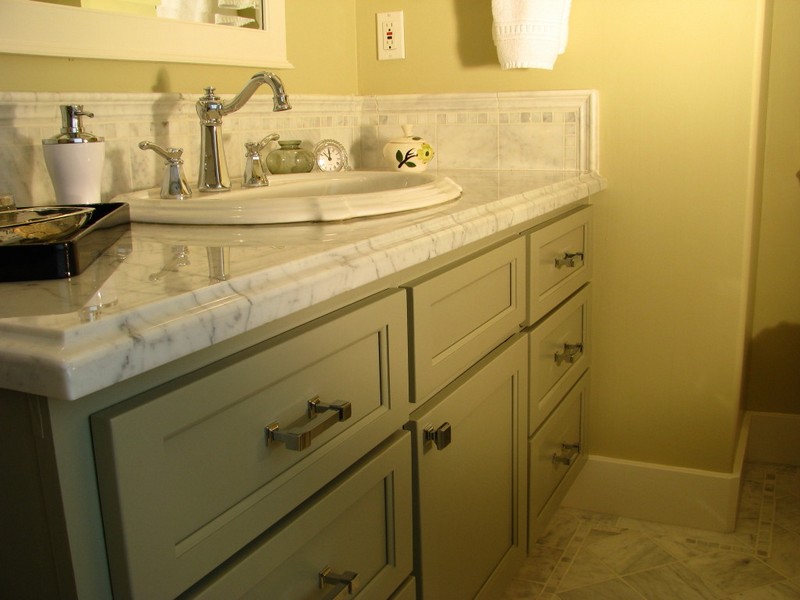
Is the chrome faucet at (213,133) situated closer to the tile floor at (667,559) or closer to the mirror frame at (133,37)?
the mirror frame at (133,37)

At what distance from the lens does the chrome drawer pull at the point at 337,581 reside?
918 millimetres

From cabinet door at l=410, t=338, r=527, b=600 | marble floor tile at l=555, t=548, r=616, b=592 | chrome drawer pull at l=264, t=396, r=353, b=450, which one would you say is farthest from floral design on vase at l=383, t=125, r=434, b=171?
chrome drawer pull at l=264, t=396, r=353, b=450

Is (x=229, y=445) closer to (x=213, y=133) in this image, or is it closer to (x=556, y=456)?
(x=213, y=133)

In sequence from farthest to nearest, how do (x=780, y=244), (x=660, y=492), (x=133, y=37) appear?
(x=780, y=244), (x=660, y=492), (x=133, y=37)

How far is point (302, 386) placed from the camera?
86 centimetres

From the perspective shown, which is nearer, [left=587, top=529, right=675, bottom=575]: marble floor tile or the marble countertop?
the marble countertop

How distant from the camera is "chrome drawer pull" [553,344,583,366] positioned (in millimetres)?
1731

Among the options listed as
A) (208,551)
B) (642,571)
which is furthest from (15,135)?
(642,571)

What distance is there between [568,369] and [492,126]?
24.2 inches

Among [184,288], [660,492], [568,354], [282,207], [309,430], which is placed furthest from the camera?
[660,492]

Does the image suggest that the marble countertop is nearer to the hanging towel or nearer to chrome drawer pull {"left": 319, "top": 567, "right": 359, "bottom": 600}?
chrome drawer pull {"left": 319, "top": 567, "right": 359, "bottom": 600}

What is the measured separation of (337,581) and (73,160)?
0.69 meters

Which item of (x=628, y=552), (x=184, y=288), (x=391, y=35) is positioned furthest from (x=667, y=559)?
(x=184, y=288)

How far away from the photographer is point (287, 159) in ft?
5.76
